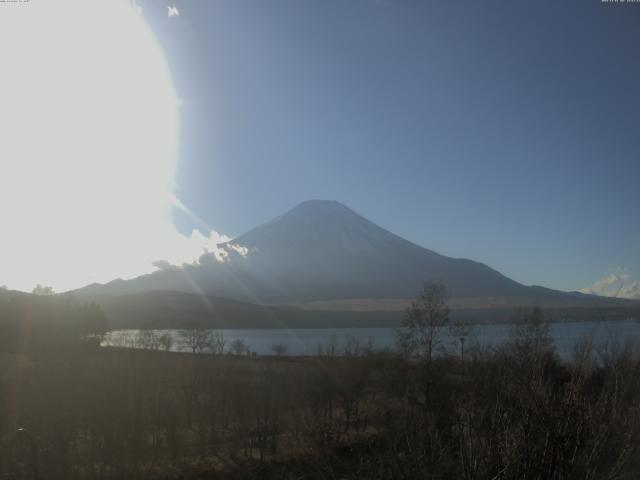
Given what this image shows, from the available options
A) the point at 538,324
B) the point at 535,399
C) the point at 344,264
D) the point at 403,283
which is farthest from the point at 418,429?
the point at 344,264

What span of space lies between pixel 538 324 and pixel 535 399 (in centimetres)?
A: 2498

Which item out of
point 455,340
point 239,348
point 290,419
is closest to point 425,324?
point 455,340

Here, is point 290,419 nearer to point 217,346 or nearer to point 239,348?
point 217,346

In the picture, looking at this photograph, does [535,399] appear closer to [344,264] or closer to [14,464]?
[14,464]

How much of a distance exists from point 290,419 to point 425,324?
11440 mm

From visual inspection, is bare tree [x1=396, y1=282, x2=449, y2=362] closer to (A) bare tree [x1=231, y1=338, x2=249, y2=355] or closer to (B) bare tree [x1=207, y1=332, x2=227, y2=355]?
(B) bare tree [x1=207, y1=332, x2=227, y2=355]

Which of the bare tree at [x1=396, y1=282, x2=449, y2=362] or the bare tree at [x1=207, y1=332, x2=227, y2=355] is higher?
the bare tree at [x1=396, y1=282, x2=449, y2=362]

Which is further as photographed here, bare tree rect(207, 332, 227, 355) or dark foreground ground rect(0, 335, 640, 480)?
bare tree rect(207, 332, 227, 355)

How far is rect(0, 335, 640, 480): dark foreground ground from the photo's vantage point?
3734mm

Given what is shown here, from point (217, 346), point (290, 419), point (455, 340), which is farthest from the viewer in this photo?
point (217, 346)

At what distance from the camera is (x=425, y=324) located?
90.5 ft

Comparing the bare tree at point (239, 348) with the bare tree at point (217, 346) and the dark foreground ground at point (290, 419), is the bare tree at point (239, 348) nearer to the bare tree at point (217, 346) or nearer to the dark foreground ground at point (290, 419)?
the bare tree at point (217, 346)

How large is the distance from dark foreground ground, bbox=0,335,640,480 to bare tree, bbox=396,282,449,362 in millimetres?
2354

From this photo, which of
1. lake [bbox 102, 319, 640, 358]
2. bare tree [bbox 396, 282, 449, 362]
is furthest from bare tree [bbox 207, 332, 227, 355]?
bare tree [bbox 396, 282, 449, 362]
